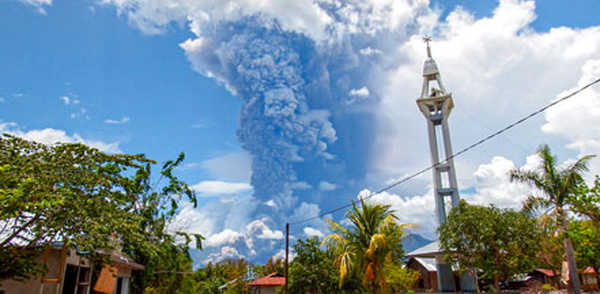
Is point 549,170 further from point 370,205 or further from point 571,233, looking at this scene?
point 370,205

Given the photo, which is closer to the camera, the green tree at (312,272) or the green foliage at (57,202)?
the green foliage at (57,202)

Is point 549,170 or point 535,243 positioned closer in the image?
point 535,243

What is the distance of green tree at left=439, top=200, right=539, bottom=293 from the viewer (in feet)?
64.0

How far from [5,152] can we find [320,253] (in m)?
19.6

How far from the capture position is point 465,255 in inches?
835

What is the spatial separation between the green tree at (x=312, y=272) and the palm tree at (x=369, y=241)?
10.7m

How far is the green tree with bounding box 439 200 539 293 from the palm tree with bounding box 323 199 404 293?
7.52 m

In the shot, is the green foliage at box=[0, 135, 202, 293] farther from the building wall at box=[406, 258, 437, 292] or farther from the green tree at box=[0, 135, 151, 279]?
the building wall at box=[406, 258, 437, 292]

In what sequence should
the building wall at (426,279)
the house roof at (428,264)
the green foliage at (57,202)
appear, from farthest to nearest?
1. the house roof at (428,264)
2. the building wall at (426,279)
3. the green foliage at (57,202)

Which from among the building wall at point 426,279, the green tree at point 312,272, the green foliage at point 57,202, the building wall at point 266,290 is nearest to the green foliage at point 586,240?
the green tree at point 312,272

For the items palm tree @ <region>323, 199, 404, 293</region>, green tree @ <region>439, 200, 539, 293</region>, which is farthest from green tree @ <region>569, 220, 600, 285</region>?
palm tree @ <region>323, 199, 404, 293</region>

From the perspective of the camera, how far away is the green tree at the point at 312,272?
25.6m

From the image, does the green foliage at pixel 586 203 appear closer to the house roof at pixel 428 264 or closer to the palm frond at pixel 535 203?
the palm frond at pixel 535 203

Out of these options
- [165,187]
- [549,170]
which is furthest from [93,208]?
[549,170]
